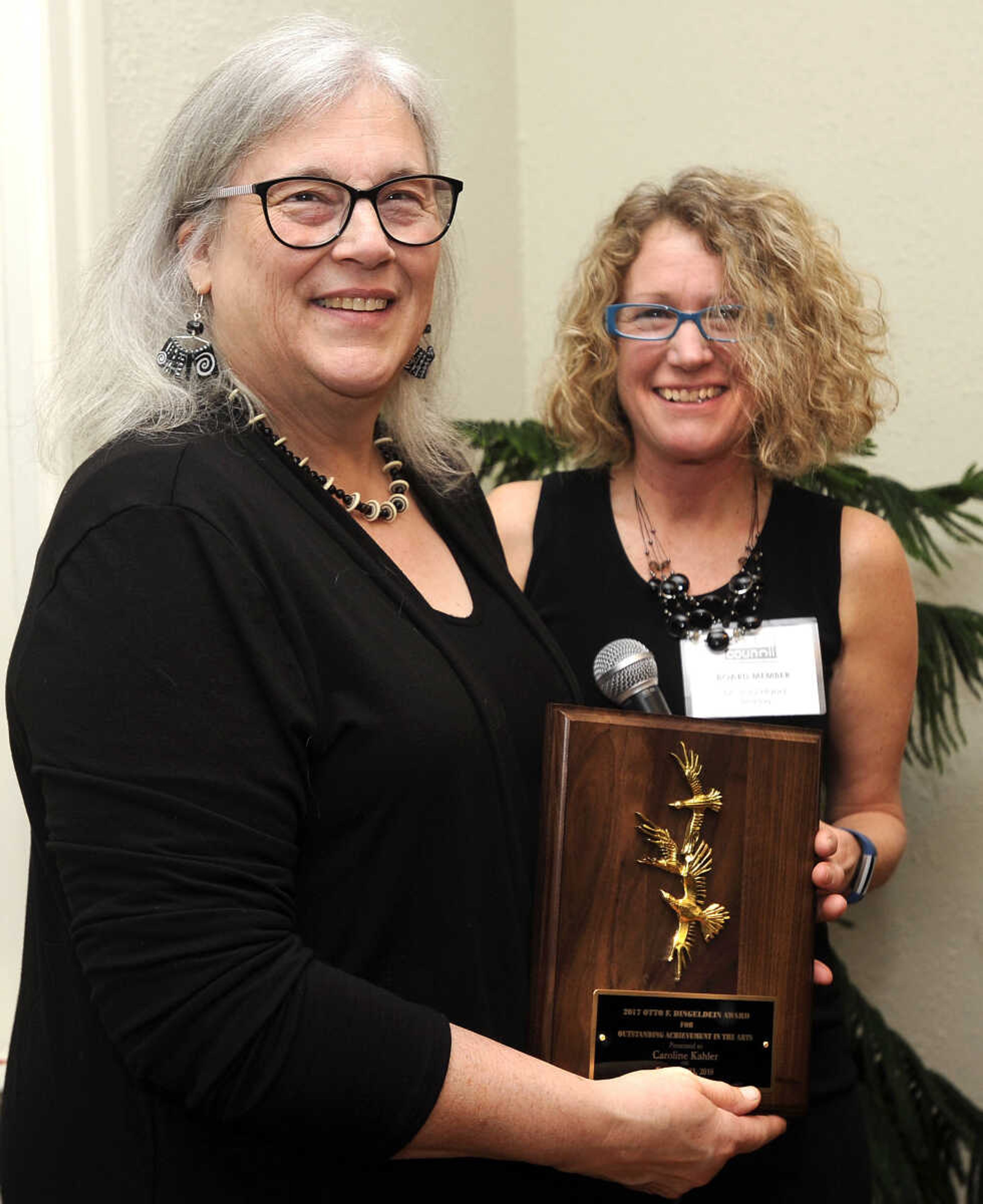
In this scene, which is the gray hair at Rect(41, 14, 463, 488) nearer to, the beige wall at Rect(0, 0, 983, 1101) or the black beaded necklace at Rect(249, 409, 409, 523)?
the black beaded necklace at Rect(249, 409, 409, 523)

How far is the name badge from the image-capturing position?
5.57 ft

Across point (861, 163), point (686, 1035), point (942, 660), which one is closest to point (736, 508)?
point (942, 660)

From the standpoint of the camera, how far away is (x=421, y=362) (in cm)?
148

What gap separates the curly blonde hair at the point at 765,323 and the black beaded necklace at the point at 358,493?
0.58 m

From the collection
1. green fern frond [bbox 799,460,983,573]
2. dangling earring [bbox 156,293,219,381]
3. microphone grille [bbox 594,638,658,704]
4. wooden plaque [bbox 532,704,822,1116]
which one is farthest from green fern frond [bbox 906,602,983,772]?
dangling earring [bbox 156,293,219,381]

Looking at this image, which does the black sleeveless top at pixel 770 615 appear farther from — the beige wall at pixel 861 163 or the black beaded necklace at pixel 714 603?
the beige wall at pixel 861 163

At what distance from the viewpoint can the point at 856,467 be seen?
7.64 feet

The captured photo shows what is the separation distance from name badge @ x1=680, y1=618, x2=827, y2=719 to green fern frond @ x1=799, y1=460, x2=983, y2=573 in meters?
0.54

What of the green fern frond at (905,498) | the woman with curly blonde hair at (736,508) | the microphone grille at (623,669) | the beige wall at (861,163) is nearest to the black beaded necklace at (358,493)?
the microphone grille at (623,669)

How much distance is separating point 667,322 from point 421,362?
1.65 ft

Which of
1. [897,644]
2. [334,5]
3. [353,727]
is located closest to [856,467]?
[897,644]

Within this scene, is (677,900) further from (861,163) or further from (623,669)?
(861,163)

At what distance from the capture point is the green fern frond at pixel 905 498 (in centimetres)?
223

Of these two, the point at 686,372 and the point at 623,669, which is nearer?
the point at 623,669
